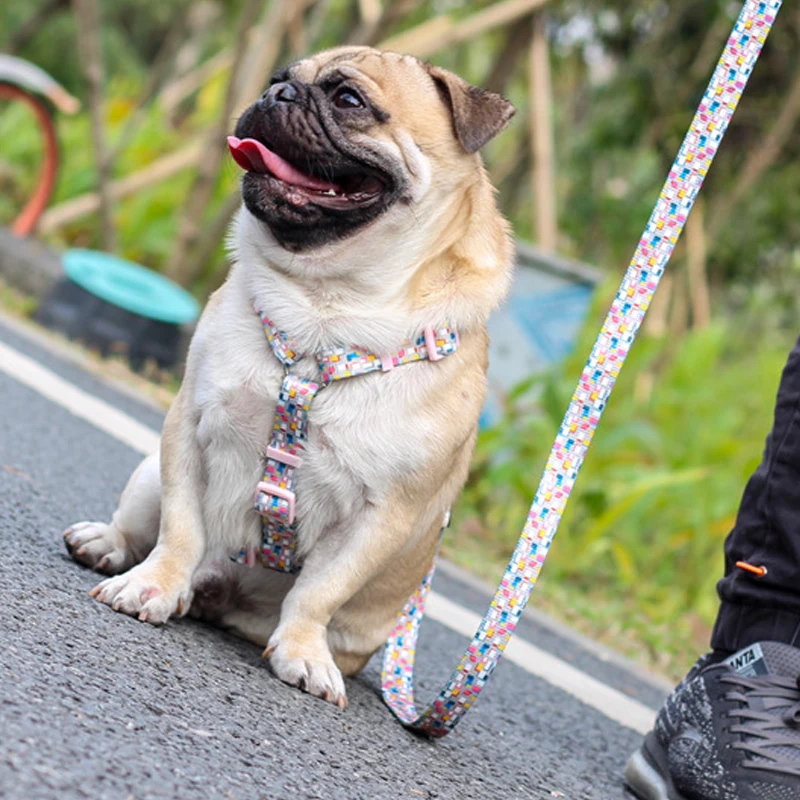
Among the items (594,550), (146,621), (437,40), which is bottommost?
(594,550)

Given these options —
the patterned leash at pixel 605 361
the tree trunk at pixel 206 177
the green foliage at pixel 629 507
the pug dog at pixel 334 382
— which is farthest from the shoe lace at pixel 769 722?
the tree trunk at pixel 206 177

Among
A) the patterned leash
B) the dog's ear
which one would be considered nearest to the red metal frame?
the dog's ear

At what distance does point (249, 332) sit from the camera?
2.47m

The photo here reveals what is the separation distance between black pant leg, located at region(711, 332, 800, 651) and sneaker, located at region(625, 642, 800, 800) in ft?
0.16

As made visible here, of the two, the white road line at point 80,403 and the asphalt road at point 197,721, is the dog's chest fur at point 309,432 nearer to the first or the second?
the asphalt road at point 197,721

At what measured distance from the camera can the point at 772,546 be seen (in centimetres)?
238

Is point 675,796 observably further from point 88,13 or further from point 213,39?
Result: point 213,39

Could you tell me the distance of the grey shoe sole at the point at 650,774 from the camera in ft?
7.80

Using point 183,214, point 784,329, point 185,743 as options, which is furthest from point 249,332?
point 784,329

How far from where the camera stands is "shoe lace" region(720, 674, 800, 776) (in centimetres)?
216

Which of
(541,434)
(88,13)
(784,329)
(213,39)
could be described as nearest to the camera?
(541,434)

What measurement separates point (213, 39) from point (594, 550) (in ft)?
72.0

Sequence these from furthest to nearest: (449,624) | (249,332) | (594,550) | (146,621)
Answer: (594,550) < (449,624) < (249,332) < (146,621)

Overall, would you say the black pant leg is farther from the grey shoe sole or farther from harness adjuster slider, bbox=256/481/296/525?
harness adjuster slider, bbox=256/481/296/525
